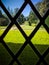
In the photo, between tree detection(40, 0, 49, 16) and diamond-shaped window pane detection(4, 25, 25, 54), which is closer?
diamond-shaped window pane detection(4, 25, 25, 54)

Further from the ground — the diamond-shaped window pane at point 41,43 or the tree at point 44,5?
the diamond-shaped window pane at point 41,43

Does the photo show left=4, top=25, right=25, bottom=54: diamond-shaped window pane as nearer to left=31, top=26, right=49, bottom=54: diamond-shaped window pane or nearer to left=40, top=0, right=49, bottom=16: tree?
left=31, top=26, right=49, bottom=54: diamond-shaped window pane

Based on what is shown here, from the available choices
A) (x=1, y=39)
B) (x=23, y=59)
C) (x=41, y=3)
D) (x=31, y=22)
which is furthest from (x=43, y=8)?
(x=1, y=39)

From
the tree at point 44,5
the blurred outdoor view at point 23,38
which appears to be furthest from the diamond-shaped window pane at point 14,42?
the tree at point 44,5

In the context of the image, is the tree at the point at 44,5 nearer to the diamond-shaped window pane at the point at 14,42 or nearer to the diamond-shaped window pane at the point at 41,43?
the diamond-shaped window pane at the point at 14,42

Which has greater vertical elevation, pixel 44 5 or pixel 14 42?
pixel 14 42

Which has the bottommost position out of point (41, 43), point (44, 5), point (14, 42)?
point (44, 5)

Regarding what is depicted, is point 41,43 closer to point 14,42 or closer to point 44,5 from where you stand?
point 14,42

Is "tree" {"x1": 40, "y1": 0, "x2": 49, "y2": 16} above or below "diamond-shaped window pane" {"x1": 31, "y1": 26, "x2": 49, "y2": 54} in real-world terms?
below

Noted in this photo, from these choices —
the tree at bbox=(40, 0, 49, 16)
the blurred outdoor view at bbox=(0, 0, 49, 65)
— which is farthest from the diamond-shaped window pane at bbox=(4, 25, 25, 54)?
the tree at bbox=(40, 0, 49, 16)

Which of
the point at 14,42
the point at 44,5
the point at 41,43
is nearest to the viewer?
the point at 41,43

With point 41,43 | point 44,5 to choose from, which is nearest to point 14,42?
point 41,43

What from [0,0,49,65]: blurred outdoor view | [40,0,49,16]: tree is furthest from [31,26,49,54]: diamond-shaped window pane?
[40,0,49,16]: tree

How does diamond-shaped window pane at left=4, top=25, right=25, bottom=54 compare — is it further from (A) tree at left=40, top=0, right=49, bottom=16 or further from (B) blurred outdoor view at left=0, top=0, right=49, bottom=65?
(A) tree at left=40, top=0, right=49, bottom=16
